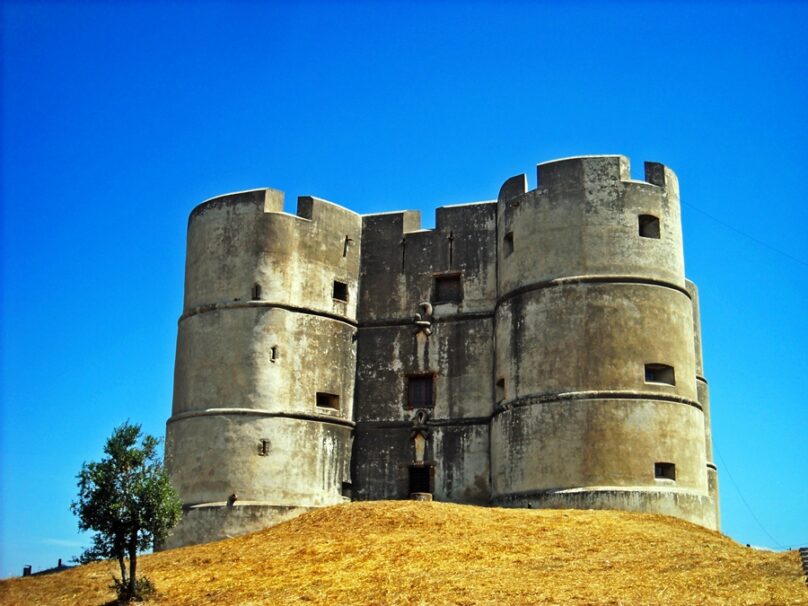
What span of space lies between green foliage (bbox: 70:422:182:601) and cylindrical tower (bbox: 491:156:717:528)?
10.3 meters

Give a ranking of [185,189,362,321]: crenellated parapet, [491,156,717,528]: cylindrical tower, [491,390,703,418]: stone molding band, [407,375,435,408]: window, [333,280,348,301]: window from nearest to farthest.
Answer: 1. [491,156,717,528]: cylindrical tower
2. [491,390,703,418]: stone molding band
3. [185,189,362,321]: crenellated parapet
4. [407,375,435,408]: window
5. [333,280,348,301]: window

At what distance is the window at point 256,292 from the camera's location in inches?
1272

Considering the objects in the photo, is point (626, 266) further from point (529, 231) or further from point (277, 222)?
point (277, 222)

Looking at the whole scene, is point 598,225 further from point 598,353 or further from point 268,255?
point 268,255

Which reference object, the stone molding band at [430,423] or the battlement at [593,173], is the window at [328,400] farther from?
the battlement at [593,173]

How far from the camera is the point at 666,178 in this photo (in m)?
31.1

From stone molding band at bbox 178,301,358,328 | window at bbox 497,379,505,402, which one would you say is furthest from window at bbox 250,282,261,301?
window at bbox 497,379,505,402

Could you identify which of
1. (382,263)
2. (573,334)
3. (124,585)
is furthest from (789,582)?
(382,263)

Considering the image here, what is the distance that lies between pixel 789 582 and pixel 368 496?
16594mm

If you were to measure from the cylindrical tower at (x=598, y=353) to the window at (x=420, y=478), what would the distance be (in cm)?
235

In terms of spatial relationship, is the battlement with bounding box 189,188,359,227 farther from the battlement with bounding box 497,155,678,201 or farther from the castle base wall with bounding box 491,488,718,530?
the castle base wall with bounding box 491,488,718,530

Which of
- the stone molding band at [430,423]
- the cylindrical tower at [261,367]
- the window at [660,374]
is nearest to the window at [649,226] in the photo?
the window at [660,374]

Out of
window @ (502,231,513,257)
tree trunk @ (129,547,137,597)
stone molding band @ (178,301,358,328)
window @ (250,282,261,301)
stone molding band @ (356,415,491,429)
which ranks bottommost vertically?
tree trunk @ (129,547,137,597)

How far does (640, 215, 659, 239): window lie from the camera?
1198 inches
